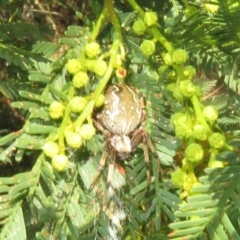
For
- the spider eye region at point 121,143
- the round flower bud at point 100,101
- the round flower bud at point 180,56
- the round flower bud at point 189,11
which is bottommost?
the spider eye region at point 121,143

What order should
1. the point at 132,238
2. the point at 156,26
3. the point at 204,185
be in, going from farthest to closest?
1. the point at 132,238
2. the point at 156,26
3. the point at 204,185

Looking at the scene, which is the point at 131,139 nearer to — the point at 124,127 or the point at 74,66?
the point at 124,127

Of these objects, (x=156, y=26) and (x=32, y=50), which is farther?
(x=32, y=50)

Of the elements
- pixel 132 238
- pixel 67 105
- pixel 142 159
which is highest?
pixel 67 105

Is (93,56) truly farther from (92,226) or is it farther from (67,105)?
(92,226)

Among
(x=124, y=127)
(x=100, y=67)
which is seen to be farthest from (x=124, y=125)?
(x=100, y=67)

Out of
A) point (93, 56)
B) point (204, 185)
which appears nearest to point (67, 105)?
point (93, 56)

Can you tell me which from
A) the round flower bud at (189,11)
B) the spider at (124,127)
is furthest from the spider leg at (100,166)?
the round flower bud at (189,11)

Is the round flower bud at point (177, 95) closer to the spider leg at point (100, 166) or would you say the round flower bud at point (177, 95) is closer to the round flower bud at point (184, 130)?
the round flower bud at point (184, 130)

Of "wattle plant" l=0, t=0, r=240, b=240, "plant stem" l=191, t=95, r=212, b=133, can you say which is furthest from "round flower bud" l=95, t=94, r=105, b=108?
"plant stem" l=191, t=95, r=212, b=133
